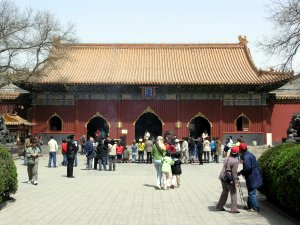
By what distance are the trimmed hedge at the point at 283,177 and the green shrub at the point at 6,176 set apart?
5.74 m

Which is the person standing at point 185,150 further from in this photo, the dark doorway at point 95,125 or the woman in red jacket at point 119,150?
the dark doorway at point 95,125

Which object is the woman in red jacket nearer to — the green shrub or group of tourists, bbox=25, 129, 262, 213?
group of tourists, bbox=25, 129, 262, 213

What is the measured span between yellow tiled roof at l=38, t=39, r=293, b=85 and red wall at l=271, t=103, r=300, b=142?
15.6ft

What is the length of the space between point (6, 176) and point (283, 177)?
19.3 feet

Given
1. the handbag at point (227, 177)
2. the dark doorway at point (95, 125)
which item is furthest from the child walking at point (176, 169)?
the dark doorway at point (95, 125)

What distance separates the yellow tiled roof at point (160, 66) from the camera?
31.4 m

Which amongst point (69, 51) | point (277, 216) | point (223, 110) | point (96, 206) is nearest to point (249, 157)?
point (277, 216)

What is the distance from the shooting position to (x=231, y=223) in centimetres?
851

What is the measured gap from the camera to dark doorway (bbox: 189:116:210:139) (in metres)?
35.2

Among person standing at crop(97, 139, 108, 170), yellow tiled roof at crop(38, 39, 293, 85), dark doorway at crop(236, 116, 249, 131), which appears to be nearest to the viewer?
person standing at crop(97, 139, 108, 170)

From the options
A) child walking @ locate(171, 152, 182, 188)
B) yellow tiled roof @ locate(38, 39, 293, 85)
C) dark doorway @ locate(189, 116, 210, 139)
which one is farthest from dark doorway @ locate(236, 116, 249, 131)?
child walking @ locate(171, 152, 182, 188)

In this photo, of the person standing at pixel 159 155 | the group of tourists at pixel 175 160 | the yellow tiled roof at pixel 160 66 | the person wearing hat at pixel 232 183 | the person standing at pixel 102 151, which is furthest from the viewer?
the yellow tiled roof at pixel 160 66

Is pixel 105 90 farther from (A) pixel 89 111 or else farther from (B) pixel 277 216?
(B) pixel 277 216

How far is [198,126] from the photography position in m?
35.8
